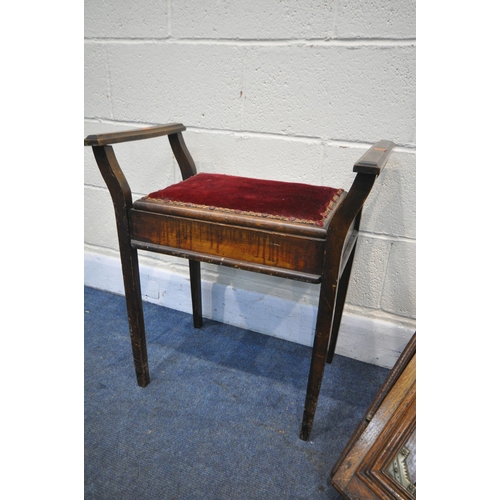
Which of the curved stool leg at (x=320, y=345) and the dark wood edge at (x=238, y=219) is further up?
the dark wood edge at (x=238, y=219)

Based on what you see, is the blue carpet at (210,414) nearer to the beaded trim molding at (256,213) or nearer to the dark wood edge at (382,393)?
the dark wood edge at (382,393)

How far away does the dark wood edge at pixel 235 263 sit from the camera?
0.79 m

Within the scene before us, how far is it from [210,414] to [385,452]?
18.1 inches

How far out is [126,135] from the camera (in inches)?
34.8

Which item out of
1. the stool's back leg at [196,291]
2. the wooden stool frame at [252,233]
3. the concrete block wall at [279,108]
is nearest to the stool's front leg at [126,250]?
the wooden stool frame at [252,233]

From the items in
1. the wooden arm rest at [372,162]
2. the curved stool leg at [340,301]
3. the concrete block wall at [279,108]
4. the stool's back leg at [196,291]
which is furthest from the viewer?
the stool's back leg at [196,291]

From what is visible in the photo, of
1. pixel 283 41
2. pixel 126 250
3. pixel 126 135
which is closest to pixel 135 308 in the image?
pixel 126 250

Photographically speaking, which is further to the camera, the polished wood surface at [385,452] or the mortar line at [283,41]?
the mortar line at [283,41]

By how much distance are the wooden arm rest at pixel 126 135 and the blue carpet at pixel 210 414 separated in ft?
2.33

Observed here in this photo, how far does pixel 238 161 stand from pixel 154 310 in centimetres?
70

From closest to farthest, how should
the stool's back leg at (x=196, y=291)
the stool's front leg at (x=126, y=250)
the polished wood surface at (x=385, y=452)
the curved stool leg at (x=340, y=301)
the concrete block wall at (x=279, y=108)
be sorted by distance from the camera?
the polished wood surface at (x=385, y=452)
the stool's front leg at (x=126, y=250)
the concrete block wall at (x=279, y=108)
the curved stool leg at (x=340, y=301)
the stool's back leg at (x=196, y=291)

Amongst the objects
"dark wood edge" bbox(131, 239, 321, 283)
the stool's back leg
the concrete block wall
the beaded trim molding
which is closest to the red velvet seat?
the beaded trim molding

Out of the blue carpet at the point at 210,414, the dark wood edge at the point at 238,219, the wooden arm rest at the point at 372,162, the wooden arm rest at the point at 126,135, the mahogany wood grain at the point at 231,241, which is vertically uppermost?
the wooden arm rest at the point at 126,135

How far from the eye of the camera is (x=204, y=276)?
4.67ft
